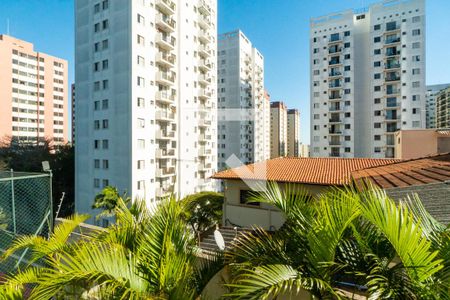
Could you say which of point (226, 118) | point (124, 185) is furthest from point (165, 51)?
point (226, 118)

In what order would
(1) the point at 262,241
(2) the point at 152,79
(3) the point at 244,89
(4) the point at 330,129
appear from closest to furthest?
Answer: (1) the point at 262,241
(2) the point at 152,79
(4) the point at 330,129
(3) the point at 244,89

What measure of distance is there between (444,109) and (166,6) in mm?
87732

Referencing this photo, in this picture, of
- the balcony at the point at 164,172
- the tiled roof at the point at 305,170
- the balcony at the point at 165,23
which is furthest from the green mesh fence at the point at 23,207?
the balcony at the point at 165,23

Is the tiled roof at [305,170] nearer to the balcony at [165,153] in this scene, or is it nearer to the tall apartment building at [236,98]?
the balcony at [165,153]

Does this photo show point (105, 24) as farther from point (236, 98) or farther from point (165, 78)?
point (236, 98)

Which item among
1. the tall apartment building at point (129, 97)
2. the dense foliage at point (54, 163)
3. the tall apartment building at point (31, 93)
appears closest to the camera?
the tall apartment building at point (129, 97)

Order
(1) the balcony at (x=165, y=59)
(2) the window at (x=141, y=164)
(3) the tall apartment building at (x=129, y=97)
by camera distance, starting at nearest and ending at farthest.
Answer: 1. (3) the tall apartment building at (x=129, y=97)
2. (2) the window at (x=141, y=164)
3. (1) the balcony at (x=165, y=59)

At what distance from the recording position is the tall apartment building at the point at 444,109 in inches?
2816

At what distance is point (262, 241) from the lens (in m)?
2.79

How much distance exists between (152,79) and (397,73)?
3999cm

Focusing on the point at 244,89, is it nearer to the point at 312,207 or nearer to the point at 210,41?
the point at 210,41

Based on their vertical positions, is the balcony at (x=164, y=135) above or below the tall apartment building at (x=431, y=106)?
below

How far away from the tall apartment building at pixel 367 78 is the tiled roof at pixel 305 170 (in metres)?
32.9

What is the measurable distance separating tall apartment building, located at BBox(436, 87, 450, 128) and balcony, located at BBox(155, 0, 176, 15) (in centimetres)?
8077
